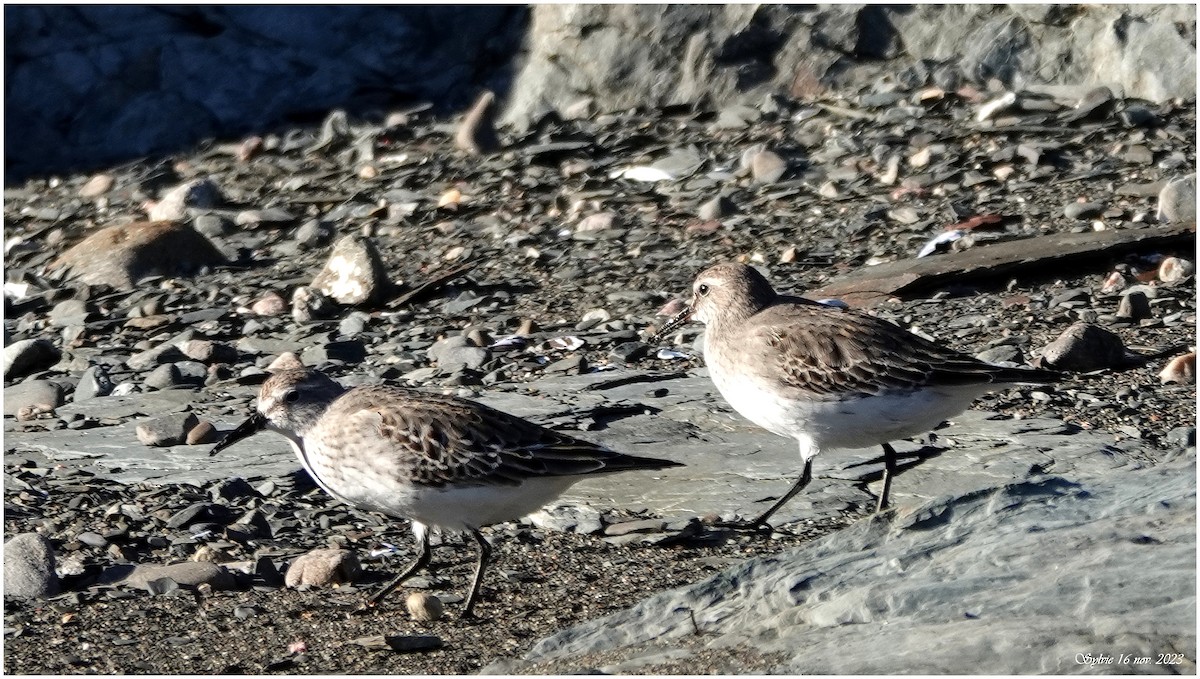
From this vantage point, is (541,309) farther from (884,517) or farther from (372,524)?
(884,517)

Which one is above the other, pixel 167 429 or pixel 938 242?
pixel 167 429

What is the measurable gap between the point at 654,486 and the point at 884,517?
5.86ft

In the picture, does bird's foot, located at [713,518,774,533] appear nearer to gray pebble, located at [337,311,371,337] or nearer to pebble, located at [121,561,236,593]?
pebble, located at [121,561,236,593]

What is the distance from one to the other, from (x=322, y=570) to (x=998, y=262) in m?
4.81

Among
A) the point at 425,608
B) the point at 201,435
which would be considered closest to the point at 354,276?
the point at 201,435

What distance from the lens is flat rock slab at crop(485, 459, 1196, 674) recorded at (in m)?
4.25

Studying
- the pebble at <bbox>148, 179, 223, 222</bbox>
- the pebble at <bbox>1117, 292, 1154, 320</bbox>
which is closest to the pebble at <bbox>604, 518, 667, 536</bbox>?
the pebble at <bbox>1117, 292, 1154, 320</bbox>

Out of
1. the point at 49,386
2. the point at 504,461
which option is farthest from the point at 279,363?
the point at 504,461

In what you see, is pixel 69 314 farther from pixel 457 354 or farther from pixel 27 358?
pixel 457 354

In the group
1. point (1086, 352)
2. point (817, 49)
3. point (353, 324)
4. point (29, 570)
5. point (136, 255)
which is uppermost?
point (817, 49)

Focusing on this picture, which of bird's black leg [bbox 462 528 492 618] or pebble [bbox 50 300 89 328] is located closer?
bird's black leg [bbox 462 528 492 618]

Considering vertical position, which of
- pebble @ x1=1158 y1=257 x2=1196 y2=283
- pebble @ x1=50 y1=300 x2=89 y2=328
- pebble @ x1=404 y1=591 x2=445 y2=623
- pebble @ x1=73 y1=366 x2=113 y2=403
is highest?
pebble @ x1=50 y1=300 x2=89 y2=328

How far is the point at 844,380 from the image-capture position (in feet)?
20.7

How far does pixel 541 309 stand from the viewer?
950 centimetres
